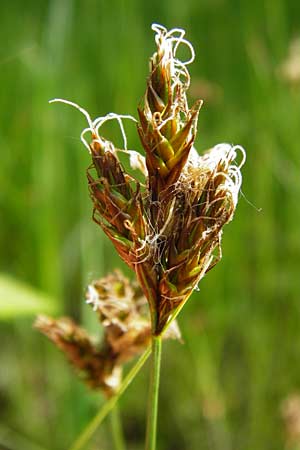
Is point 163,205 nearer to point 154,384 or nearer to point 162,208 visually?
point 162,208

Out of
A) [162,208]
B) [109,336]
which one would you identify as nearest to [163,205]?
[162,208]

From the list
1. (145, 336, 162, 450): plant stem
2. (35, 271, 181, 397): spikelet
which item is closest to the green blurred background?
(35, 271, 181, 397): spikelet

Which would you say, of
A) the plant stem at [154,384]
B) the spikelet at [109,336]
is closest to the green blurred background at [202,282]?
the spikelet at [109,336]

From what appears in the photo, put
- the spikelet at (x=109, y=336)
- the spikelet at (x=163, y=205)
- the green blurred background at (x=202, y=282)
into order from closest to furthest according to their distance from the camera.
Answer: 1. the spikelet at (x=163, y=205)
2. the spikelet at (x=109, y=336)
3. the green blurred background at (x=202, y=282)

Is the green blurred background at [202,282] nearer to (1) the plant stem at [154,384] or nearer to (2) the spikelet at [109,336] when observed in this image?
(2) the spikelet at [109,336]

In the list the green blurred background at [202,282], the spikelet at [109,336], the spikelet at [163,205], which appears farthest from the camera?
the green blurred background at [202,282]

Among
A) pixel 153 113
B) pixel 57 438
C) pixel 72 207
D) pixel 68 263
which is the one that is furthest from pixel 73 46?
pixel 153 113

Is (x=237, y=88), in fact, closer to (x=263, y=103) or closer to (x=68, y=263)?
(x=263, y=103)
